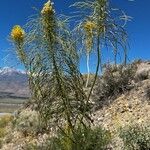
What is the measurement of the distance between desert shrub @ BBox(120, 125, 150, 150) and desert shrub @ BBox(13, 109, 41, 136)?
6.66 m

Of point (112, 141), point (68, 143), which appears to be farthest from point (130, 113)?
point (68, 143)

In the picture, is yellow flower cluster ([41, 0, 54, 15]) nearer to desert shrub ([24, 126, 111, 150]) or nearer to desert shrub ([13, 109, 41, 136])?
desert shrub ([24, 126, 111, 150])

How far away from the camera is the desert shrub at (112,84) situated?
17625mm

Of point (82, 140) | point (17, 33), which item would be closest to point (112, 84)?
point (82, 140)

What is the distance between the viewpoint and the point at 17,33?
923cm

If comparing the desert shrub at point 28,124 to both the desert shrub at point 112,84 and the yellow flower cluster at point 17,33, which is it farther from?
the yellow flower cluster at point 17,33

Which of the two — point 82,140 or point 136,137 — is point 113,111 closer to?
point 136,137

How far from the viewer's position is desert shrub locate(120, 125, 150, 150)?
37.9 feet

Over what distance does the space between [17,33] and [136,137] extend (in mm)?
4178

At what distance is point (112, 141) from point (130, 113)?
2480mm

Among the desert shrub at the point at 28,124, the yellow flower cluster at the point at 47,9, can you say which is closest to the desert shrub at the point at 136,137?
the yellow flower cluster at the point at 47,9

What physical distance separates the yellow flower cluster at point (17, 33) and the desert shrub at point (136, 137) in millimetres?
4057

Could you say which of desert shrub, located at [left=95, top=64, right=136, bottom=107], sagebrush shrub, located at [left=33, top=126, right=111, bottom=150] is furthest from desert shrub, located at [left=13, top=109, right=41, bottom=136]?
A: sagebrush shrub, located at [left=33, top=126, right=111, bottom=150]

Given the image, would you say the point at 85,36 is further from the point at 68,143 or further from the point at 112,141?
the point at 112,141
